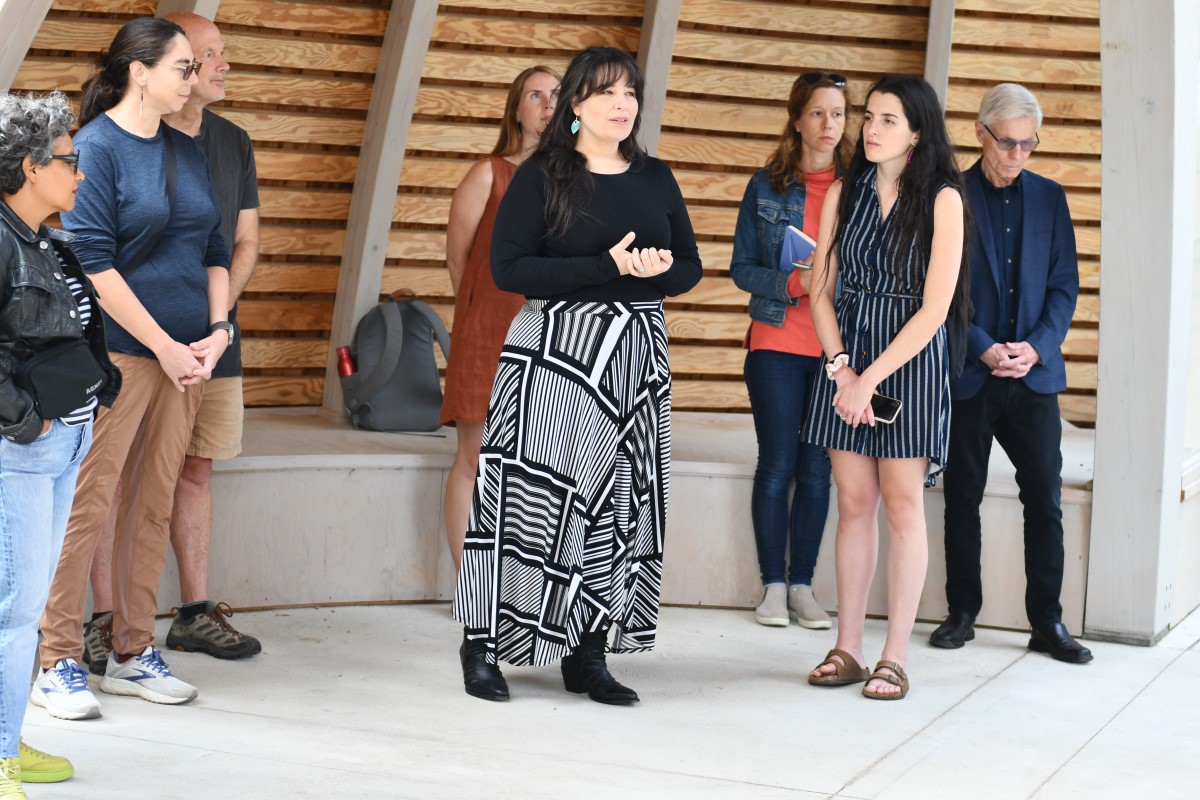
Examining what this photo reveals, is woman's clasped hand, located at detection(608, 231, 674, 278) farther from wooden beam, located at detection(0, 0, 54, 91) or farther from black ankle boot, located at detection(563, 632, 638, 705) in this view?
wooden beam, located at detection(0, 0, 54, 91)

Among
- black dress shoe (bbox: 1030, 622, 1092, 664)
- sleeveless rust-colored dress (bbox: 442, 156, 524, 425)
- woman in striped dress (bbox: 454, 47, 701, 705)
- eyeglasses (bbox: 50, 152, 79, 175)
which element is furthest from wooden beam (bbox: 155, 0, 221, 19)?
black dress shoe (bbox: 1030, 622, 1092, 664)

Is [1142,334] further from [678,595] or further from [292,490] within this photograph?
[292,490]

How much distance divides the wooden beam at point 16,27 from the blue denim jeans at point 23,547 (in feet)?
3.02

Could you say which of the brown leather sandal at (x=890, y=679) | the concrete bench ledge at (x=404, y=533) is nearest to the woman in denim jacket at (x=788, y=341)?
the concrete bench ledge at (x=404, y=533)

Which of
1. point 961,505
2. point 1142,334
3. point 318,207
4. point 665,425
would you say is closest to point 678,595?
point 961,505

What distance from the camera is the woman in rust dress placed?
14.5 feet

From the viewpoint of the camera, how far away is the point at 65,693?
342 cm

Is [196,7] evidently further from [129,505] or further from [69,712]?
[69,712]

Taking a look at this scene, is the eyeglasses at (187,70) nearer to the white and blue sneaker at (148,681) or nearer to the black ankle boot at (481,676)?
the white and blue sneaker at (148,681)

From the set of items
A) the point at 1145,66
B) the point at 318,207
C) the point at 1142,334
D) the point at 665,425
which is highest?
the point at 1145,66

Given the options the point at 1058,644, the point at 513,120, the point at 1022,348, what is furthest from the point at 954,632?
the point at 513,120

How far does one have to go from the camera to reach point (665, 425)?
3754 millimetres

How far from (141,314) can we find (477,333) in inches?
52.3

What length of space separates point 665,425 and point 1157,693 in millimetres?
1604
